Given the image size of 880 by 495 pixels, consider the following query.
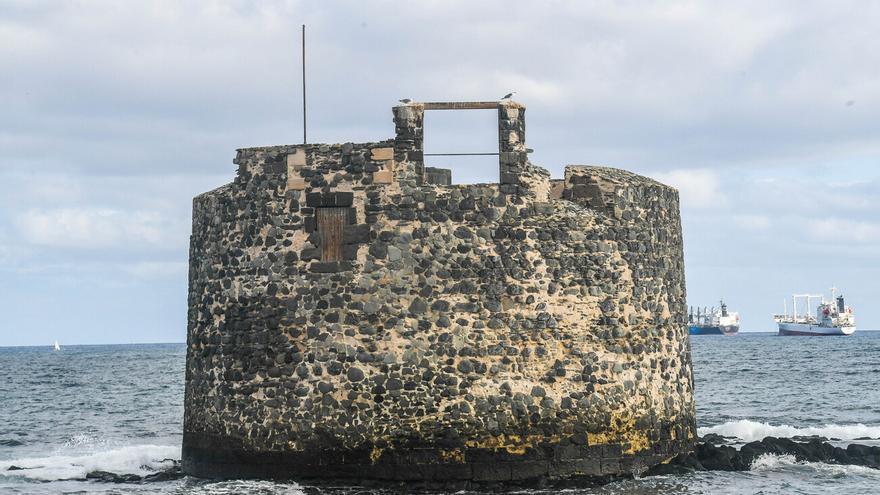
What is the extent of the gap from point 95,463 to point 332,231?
8235mm

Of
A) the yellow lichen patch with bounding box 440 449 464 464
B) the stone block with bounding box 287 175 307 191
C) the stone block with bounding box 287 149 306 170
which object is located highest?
the stone block with bounding box 287 149 306 170

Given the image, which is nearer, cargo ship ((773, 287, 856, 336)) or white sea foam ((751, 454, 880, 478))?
white sea foam ((751, 454, 880, 478))

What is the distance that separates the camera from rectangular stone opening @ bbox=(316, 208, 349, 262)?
1797cm

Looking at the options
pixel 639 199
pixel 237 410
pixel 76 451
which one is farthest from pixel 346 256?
pixel 76 451

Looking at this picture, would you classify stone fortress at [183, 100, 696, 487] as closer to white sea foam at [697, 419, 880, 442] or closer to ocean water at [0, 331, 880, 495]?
ocean water at [0, 331, 880, 495]

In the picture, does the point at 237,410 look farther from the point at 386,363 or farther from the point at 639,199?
the point at 639,199

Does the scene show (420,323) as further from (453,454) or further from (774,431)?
(774,431)

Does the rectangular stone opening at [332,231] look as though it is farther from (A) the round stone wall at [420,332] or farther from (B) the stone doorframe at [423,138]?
(B) the stone doorframe at [423,138]

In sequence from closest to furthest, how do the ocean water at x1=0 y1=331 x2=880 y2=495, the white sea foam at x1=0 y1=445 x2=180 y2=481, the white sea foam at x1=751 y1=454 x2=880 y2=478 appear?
the ocean water at x1=0 y1=331 x2=880 y2=495
the white sea foam at x1=751 y1=454 x2=880 y2=478
the white sea foam at x1=0 y1=445 x2=180 y2=481

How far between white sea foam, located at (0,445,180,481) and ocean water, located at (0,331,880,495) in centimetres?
3

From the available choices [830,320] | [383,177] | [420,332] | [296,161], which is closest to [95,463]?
[296,161]

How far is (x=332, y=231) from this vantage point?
710 inches

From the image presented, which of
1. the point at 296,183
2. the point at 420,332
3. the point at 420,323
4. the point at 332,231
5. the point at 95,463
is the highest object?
the point at 296,183

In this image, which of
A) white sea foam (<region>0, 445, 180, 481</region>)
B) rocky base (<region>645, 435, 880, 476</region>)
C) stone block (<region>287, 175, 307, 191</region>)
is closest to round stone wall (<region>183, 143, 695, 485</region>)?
stone block (<region>287, 175, 307, 191</region>)
